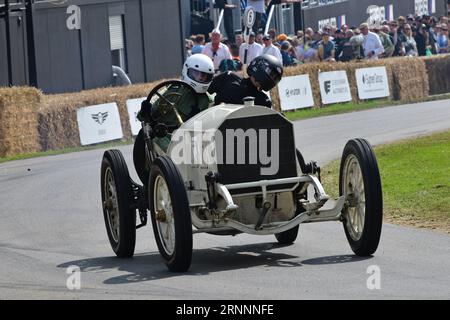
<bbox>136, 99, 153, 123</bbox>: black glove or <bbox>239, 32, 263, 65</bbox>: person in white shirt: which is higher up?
<bbox>239, 32, 263, 65</bbox>: person in white shirt

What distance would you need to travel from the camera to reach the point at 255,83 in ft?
34.7

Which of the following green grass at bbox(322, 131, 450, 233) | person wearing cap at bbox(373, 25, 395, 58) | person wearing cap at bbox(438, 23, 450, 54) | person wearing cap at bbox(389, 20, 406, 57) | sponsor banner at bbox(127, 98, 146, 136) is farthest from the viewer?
person wearing cap at bbox(438, 23, 450, 54)

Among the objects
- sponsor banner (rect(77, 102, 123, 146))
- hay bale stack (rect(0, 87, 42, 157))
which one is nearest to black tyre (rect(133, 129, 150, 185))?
hay bale stack (rect(0, 87, 42, 157))

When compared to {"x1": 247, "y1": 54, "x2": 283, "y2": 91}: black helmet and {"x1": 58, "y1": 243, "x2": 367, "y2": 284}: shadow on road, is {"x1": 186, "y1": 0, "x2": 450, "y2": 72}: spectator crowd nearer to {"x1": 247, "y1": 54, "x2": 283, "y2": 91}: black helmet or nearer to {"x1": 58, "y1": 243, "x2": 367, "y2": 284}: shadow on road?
{"x1": 58, "y1": 243, "x2": 367, "y2": 284}: shadow on road

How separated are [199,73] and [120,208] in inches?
57.2

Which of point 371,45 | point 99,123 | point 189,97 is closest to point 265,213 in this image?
point 189,97

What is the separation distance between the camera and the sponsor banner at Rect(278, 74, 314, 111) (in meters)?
27.5

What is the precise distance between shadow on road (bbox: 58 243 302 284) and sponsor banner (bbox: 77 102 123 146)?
12796 mm

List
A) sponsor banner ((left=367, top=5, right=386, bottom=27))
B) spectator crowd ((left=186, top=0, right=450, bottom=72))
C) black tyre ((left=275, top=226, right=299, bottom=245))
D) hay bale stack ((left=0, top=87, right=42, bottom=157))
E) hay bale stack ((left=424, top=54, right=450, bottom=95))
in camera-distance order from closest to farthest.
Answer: black tyre ((left=275, top=226, right=299, bottom=245))
hay bale stack ((left=0, top=87, right=42, bottom=157))
spectator crowd ((left=186, top=0, right=450, bottom=72))
hay bale stack ((left=424, top=54, right=450, bottom=95))
sponsor banner ((left=367, top=5, right=386, bottom=27))

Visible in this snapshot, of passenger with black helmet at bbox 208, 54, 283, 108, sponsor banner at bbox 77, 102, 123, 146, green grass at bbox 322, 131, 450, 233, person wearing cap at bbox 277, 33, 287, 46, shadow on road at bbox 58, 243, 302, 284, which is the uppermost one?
person wearing cap at bbox 277, 33, 287, 46

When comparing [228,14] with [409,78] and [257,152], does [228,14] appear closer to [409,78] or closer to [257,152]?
[409,78]

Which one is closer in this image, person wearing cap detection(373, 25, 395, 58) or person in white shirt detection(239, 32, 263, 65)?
person in white shirt detection(239, 32, 263, 65)
